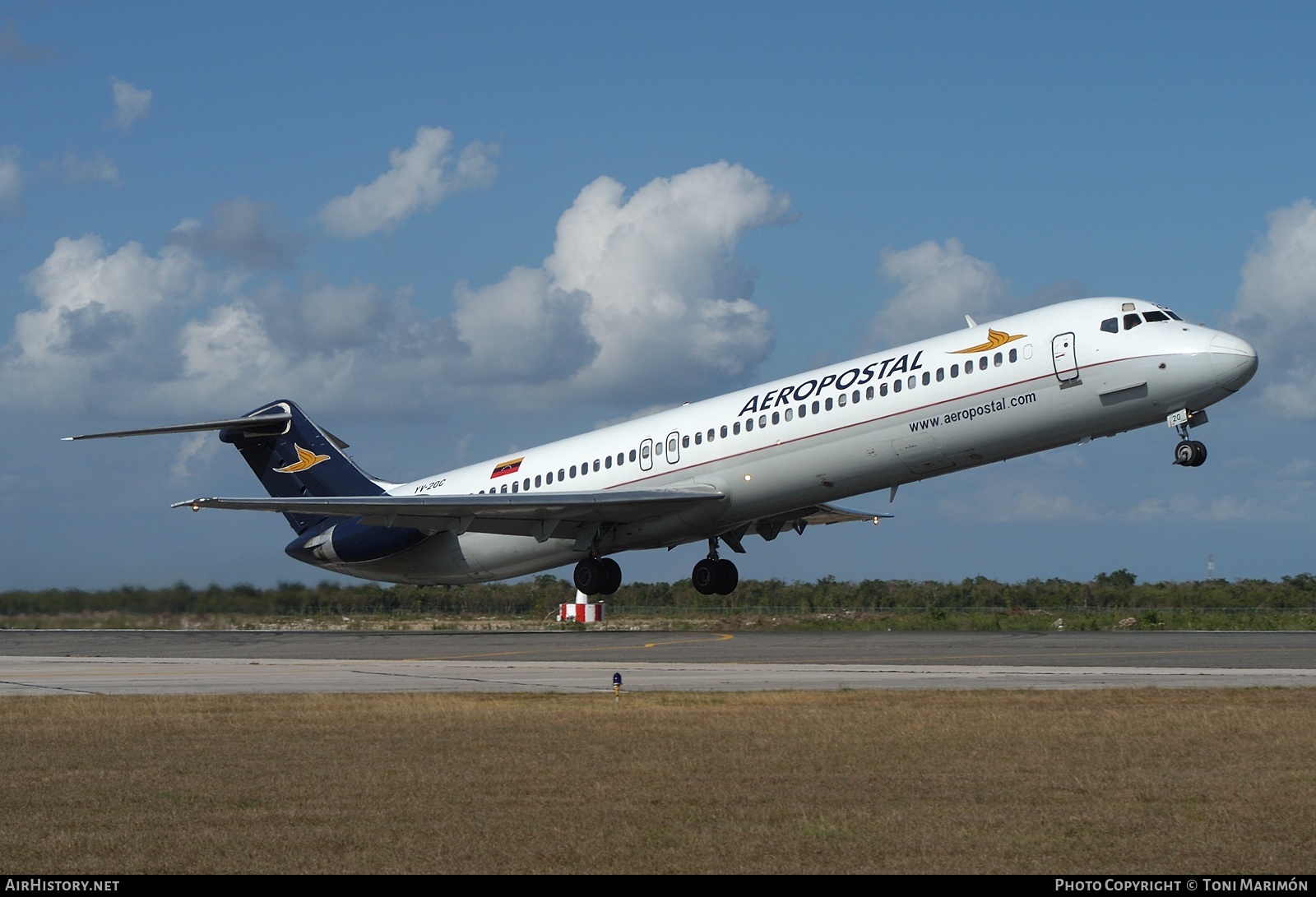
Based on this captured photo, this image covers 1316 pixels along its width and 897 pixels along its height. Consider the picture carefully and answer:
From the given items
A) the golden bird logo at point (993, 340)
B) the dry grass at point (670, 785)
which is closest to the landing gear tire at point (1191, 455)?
the golden bird logo at point (993, 340)

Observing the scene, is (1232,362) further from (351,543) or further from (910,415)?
(351,543)

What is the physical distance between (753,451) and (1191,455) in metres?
9.79

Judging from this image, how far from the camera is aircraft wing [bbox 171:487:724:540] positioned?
1336 inches

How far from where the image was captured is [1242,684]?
23438mm

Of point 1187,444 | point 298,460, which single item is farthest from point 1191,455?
point 298,460

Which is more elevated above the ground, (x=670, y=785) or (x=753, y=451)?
(x=753, y=451)

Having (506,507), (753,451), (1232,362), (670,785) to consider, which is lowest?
(670,785)

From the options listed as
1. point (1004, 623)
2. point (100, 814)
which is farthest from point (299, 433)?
point (100, 814)

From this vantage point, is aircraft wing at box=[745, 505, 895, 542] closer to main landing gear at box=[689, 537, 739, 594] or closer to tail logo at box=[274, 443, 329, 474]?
main landing gear at box=[689, 537, 739, 594]

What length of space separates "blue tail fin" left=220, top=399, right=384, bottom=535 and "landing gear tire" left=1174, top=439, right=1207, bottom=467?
25.5 meters

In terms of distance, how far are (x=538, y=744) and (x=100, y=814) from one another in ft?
18.4

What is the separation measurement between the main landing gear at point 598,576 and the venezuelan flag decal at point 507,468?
3574mm

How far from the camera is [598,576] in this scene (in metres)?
37.4

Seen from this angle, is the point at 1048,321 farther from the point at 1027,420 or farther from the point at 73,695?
the point at 73,695
